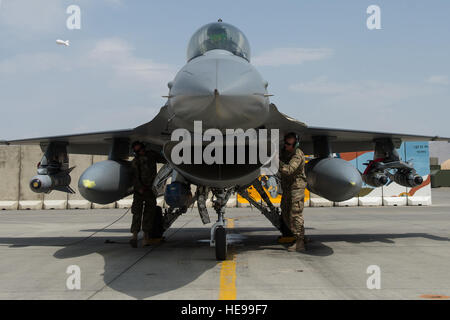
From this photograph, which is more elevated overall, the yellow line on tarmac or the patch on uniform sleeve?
the patch on uniform sleeve

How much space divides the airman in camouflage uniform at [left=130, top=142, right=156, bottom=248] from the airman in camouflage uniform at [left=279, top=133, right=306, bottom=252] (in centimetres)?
293

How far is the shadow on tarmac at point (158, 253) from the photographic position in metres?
5.35

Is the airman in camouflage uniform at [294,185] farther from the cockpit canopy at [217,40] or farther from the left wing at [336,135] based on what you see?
the cockpit canopy at [217,40]

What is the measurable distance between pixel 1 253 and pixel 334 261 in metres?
6.94

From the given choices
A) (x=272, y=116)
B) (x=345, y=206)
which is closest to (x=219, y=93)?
(x=272, y=116)

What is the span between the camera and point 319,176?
8266 millimetres

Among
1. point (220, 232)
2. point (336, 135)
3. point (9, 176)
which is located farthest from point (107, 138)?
point (9, 176)

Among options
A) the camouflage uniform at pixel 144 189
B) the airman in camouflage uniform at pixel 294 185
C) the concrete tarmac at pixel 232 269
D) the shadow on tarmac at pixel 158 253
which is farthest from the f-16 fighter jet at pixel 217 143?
the concrete tarmac at pixel 232 269

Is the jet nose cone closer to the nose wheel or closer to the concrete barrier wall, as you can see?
the nose wheel

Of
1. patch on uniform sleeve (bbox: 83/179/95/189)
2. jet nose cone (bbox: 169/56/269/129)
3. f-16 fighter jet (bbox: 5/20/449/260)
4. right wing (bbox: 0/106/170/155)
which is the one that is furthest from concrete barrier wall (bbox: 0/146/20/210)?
jet nose cone (bbox: 169/56/269/129)

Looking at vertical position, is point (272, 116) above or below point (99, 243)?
above

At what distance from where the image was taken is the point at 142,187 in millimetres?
8477

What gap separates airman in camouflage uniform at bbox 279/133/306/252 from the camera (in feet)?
25.1
